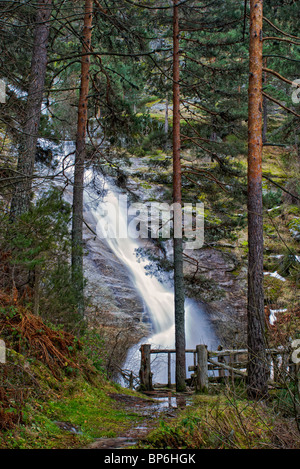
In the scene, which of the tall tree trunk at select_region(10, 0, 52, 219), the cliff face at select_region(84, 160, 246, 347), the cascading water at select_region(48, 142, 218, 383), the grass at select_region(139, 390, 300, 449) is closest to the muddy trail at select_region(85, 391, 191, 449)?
the grass at select_region(139, 390, 300, 449)

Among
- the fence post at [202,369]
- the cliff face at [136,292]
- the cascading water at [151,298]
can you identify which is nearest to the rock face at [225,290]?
the cliff face at [136,292]

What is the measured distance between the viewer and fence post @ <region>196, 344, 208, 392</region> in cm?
908

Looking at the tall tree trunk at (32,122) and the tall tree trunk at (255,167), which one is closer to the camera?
the tall tree trunk at (255,167)

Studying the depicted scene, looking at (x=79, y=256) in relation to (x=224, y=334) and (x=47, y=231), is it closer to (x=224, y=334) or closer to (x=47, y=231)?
(x=47, y=231)

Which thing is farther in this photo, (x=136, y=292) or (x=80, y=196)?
(x=136, y=292)

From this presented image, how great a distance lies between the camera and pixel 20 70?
9430mm

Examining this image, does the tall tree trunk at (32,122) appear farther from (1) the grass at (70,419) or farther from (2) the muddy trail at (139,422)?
(2) the muddy trail at (139,422)

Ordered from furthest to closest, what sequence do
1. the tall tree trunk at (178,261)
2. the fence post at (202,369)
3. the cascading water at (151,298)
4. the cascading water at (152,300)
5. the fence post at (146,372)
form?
the cascading water at (152,300), the cascading water at (151,298), the fence post at (146,372), the tall tree trunk at (178,261), the fence post at (202,369)

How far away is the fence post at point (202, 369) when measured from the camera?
29.8 ft

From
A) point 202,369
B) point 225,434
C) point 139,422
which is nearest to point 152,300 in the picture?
point 202,369

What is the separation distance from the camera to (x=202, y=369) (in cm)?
916

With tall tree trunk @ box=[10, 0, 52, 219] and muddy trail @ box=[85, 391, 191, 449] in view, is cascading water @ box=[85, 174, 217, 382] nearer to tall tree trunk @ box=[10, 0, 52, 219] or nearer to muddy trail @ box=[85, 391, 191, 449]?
muddy trail @ box=[85, 391, 191, 449]

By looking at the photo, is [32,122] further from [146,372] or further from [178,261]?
[146,372]
